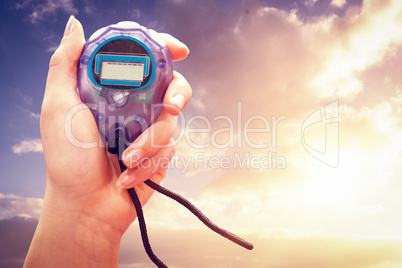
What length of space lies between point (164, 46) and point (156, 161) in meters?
0.69

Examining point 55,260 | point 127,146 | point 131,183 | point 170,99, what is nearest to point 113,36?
point 170,99

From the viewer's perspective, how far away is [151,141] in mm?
2156

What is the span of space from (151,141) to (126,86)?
0.35 metres

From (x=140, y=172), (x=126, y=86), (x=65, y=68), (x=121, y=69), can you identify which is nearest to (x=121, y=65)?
(x=121, y=69)

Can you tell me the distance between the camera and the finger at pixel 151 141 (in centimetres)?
212

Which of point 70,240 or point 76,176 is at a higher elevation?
point 76,176

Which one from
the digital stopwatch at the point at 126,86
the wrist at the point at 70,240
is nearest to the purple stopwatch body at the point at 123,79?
the digital stopwatch at the point at 126,86

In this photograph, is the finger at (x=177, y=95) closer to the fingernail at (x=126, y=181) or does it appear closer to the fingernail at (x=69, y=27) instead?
the fingernail at (x=126, y=181)

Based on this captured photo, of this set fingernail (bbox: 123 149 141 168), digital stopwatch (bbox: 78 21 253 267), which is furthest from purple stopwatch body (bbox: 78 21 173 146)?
fingernail (bbox: 123 149 141 168)

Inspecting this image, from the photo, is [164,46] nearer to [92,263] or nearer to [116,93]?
[116,93]

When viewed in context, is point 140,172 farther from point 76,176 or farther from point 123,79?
point 123,79

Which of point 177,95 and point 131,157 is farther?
point 177,95

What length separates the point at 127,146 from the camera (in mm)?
2191

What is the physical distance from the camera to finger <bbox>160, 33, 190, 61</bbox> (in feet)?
7.76
